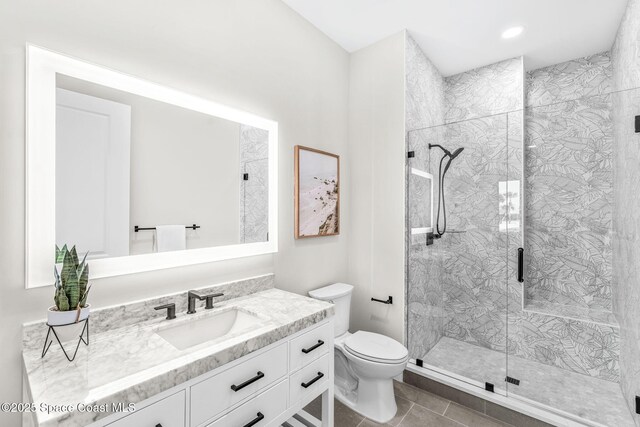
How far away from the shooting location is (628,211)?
6.00 feet

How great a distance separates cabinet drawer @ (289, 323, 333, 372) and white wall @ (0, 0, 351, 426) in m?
0.59

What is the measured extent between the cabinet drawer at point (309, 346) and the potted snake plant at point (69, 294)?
814mm

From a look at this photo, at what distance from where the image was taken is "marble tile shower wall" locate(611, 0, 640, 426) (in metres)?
1.74

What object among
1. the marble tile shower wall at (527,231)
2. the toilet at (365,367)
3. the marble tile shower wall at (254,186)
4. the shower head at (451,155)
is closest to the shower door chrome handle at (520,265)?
the marble tile shower wall at (527,231)

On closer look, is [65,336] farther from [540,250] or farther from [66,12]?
[540,250]

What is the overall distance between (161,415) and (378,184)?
6.71 ft

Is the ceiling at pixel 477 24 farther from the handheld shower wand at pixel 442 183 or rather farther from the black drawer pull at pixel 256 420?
the black drawer pull at pixel 256 420

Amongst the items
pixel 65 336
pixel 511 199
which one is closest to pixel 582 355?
pixel 511 199

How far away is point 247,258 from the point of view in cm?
183

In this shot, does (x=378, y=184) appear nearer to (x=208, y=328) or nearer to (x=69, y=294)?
(x=208, y=328)

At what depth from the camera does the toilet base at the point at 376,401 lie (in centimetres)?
191

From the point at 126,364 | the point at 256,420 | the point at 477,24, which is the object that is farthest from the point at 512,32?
the point at 126,364

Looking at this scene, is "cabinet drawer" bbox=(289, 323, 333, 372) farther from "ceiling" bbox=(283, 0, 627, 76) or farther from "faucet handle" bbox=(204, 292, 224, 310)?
"ceiling" bbox=(283, 0, 627, 76)

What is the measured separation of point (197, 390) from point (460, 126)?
2.54 meters
